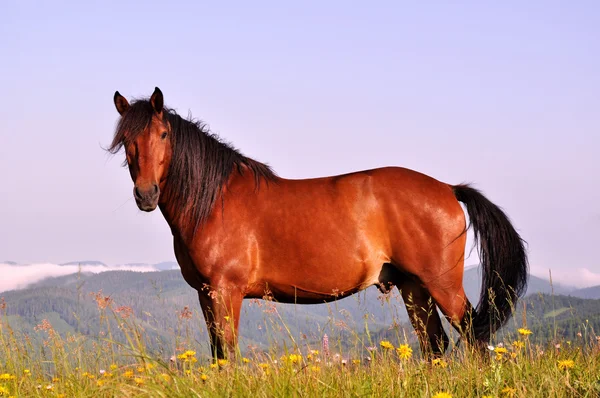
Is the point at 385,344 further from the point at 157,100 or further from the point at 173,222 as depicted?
the point at 157,100

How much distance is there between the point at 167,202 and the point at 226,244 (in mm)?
969

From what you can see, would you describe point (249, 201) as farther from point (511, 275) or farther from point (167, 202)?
point (511, 275)

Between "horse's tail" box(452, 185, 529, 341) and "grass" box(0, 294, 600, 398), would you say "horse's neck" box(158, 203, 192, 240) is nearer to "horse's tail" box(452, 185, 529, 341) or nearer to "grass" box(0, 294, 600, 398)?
"grass" box(0, 294, 600, 398)

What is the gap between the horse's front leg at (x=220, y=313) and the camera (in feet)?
26.3

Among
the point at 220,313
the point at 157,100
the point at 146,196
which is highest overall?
the point at 157,100

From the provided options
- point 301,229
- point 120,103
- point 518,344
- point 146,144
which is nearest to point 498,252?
point 301,229

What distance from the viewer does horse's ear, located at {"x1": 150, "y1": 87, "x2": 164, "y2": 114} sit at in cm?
850

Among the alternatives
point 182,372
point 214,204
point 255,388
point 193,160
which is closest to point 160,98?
point 193,160

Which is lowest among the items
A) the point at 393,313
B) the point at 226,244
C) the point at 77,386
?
the point at 77,386

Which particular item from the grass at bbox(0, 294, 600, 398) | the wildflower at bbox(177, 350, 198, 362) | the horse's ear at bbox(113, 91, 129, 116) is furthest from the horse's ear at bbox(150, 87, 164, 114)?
the wildflower at bbox(177, 350, 198, 362)

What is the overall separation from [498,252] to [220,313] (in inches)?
158

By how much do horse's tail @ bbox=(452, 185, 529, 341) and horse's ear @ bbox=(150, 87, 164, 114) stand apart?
4.38 meters

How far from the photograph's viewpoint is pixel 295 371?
551cm

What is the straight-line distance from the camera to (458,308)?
906 centimetres
